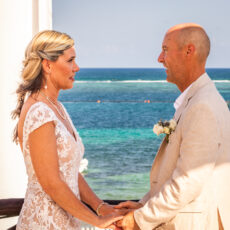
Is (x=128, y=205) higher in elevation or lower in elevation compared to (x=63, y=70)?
lower

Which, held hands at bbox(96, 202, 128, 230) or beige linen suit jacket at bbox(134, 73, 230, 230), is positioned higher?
beige linen suit jacket at bbox(134, 73, 230, 230)

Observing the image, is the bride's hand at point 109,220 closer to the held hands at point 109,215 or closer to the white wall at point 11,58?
the held hands at point 109,215

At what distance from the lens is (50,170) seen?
7.63 ft

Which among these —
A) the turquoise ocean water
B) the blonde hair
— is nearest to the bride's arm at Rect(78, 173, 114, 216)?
the blonde hair

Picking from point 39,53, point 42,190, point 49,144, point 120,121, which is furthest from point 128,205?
point 120,121

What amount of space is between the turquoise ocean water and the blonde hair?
11819 mm

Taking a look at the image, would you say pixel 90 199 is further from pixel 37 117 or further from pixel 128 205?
pixel 37 117

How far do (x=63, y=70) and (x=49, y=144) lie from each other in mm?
416

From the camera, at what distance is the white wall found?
12.0 ft

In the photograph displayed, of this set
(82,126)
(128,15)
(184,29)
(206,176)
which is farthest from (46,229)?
(128,15)

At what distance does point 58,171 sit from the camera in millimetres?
2350

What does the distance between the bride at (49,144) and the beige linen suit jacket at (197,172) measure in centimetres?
34

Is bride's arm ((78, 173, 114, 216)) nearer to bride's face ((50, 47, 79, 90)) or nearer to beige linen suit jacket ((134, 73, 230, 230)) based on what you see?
beige linen suit jacket ((134, 73, 230, 230))

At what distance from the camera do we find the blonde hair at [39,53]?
245 cm
